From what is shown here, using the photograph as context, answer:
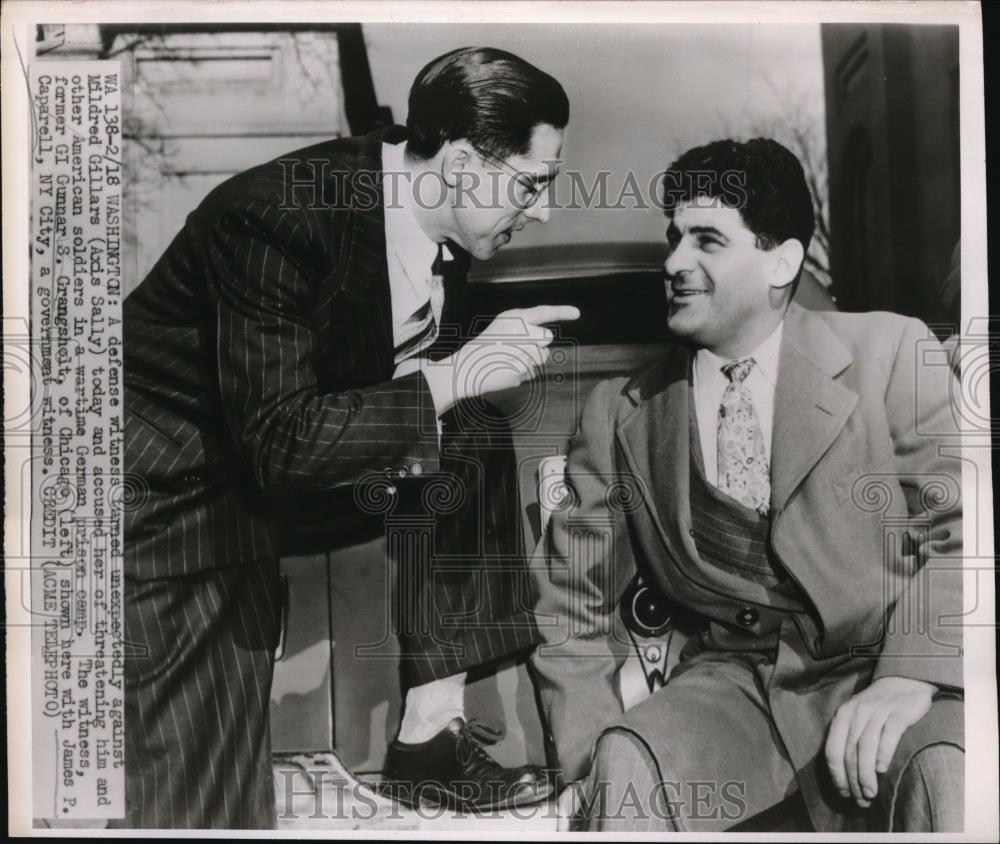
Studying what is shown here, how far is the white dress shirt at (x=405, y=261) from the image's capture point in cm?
269

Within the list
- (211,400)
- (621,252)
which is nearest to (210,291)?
(211,400)

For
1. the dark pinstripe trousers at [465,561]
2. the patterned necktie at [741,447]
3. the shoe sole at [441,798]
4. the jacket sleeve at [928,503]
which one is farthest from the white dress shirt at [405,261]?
the jacket sleeve at [928,503]

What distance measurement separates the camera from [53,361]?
108 inches

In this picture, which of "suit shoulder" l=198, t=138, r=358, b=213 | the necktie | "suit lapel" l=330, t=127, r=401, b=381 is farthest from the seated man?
"suit shoulder" l=198, t=138, r=358, b=213

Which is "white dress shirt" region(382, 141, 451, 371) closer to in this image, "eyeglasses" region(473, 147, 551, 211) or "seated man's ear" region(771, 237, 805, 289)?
"eyeglasses" region(473, 147, 551, 211)

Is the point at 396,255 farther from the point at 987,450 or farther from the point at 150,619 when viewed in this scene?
the point at 987,450

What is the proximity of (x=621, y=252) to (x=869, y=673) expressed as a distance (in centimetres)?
135

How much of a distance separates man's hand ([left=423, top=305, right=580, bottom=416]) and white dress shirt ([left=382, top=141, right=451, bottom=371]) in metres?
0.11

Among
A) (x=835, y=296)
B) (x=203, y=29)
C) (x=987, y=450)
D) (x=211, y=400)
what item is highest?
(x=203, y=29)

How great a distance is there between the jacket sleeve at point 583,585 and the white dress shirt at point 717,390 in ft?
0.76

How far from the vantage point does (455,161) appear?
2.68 m

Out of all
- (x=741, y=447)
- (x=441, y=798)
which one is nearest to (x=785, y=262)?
(x=741, y=447)

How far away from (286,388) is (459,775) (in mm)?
1179

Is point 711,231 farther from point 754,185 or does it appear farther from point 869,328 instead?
point 869,328
